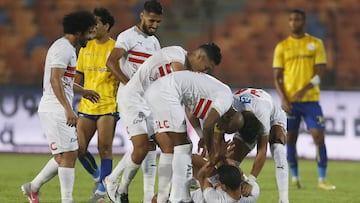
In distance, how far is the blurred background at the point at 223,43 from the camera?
54.8 ft

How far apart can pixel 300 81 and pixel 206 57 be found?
14.6ft

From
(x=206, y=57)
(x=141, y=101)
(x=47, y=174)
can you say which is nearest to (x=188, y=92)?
(x=206, y=57)

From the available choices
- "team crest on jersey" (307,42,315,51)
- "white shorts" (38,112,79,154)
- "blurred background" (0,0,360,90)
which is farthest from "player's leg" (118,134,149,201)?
"blurred background" (0,0,360,90)

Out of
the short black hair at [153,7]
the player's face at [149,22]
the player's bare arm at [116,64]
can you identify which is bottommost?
the player's bare arm at [116,64]

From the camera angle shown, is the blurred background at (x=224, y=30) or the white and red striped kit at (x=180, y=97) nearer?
the white and red striped kit at (x=180, y=97)

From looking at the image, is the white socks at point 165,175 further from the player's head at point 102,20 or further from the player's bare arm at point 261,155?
the player's head at point 102,20

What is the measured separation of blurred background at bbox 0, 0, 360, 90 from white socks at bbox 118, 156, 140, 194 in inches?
322

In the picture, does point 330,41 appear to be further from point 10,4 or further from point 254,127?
point 254,127

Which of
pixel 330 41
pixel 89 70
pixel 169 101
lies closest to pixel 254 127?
pixel 169 101

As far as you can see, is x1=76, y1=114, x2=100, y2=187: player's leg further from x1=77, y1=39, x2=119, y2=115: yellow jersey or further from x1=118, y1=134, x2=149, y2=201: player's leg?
x1=118, y1=134, x2=149, y2=201: player's leg

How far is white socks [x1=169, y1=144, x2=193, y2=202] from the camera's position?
337 inches

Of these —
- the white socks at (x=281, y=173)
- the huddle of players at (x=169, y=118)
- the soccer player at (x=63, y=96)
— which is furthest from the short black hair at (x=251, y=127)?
the soccer player at (x=63, y=96)

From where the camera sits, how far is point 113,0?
65.1 feet

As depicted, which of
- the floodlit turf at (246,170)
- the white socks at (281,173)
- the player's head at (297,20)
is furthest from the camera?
the player's head at (297,20)
